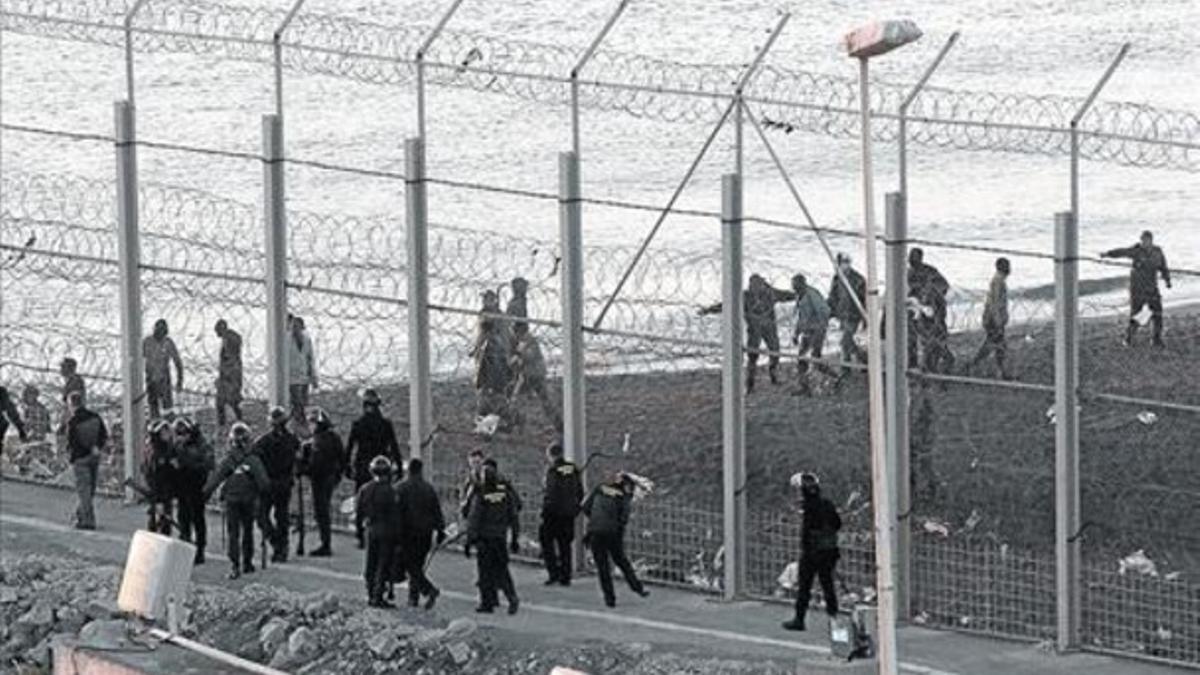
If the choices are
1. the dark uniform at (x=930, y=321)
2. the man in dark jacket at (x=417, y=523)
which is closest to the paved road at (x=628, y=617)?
the man in dark jacket at (x=417, y=523)

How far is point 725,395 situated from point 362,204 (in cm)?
1604

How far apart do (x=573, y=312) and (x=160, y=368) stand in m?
4.82

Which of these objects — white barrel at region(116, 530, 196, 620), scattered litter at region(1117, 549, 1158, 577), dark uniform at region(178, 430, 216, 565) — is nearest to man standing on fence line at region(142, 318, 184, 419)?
dark uniform at region(178, 430, 216, 565)

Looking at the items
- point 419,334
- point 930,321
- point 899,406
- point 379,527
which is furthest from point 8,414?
point 899,406

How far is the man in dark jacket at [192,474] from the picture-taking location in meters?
32.8

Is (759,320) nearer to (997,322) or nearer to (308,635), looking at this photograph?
(997,322)

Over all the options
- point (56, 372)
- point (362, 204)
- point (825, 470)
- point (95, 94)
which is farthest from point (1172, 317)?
point (95, 94)

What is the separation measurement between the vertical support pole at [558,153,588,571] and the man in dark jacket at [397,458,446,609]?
1.43 meters

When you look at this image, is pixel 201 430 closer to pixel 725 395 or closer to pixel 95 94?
pixel 725 395

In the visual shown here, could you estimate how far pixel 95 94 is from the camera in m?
58.7

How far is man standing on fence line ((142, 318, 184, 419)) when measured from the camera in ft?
117

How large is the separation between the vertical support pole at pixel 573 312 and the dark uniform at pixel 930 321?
93.5 inches

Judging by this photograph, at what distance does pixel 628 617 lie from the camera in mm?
31000

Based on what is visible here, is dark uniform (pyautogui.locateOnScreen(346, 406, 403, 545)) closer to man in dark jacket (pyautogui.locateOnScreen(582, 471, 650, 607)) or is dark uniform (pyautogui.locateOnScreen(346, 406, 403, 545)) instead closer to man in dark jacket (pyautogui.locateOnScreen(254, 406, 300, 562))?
man in dark jacket (pyautogui.locateOnScreen(254, 406, 300, 562))
